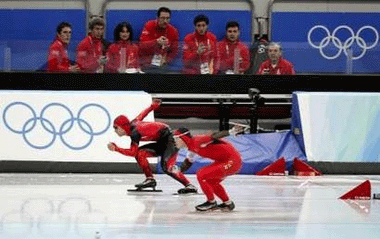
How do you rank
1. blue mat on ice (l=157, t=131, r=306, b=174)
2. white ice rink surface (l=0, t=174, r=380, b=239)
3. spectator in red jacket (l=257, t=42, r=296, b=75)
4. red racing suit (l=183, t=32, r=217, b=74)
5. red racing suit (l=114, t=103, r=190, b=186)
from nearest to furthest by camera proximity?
white ice rink surface (l=0, t=174, r=380, b=239)
red racing suit (l=114, t=103, r=190, b=186)
blue mat on ice (l=157, t=131, r=306, b=174)
red racing suit (l=183, t=32, r=217, b=74)
spectator in red jacket (l=257, t=42, r=296, b=75)

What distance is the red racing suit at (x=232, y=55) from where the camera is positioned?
18.2 m

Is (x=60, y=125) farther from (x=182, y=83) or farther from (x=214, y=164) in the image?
(x=214, y=164)

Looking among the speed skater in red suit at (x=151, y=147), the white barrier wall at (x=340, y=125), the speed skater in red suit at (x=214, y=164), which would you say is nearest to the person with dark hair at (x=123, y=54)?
the white barrier wall at (x=340, y=125)

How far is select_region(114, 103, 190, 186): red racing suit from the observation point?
1402cm

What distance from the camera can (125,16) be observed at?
2312 cm

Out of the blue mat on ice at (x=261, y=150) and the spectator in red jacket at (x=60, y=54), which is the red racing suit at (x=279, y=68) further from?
the spectator in red jacket at (x=60, y=54)

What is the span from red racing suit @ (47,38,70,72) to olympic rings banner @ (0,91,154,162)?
3.47 feet

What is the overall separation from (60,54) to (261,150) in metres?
4.35

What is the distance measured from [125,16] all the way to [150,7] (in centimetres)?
70

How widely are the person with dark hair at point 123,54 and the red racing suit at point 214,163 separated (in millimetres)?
6130

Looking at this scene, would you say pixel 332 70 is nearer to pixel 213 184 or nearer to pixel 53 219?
pixel 213 184

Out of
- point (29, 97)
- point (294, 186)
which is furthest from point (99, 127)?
point (294, 186)

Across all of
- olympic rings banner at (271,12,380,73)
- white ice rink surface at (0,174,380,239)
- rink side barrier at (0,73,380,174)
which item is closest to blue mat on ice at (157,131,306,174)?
rink side barrier at (0,73,380,174)

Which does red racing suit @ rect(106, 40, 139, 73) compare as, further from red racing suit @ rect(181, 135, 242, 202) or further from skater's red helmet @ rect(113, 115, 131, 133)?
red racing suit @ rect(181, 135, 242, 202)
